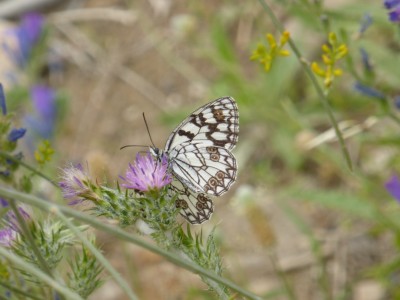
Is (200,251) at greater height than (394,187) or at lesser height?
lesser

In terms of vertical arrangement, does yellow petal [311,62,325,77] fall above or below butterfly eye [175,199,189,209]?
above

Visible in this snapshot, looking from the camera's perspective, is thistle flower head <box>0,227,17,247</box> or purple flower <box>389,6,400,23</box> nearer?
thistle flower head <box>0,227,17,247</box>

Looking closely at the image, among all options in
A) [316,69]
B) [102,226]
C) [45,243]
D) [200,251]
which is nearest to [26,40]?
[316,69]

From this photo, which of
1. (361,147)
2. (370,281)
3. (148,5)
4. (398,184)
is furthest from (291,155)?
(148,5)

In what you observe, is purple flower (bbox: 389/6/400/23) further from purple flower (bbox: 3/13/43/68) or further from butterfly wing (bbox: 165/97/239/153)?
purple flower (bbox: 3/13/43/68)

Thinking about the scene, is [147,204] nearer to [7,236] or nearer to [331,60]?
[7,236]

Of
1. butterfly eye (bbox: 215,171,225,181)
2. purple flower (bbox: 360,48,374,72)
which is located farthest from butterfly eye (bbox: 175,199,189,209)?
purple flower (bbox: 360,48,374,72)

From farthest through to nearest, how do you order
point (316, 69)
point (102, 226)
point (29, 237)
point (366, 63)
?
point (366, 63) < point (316, 69) < point (29, 237) < point (102, 226)
